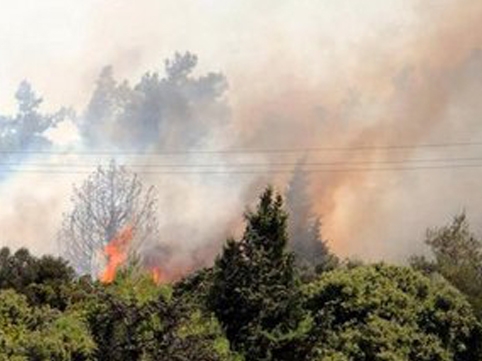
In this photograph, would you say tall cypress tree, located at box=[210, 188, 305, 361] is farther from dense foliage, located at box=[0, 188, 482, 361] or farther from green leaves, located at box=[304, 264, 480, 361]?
green leaves, located at box=[304, 264, 480, 361]

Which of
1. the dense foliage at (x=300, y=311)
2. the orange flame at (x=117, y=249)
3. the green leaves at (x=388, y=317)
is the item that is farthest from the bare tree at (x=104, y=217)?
the green leaves at (x=388, y=317)

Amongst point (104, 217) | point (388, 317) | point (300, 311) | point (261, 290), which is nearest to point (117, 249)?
point (104, 217)

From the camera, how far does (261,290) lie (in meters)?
37.7

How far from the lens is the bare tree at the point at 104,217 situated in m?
100

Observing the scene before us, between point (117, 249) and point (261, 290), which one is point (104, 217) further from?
point (261, 290)

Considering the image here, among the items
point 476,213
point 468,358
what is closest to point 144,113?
point 476,213

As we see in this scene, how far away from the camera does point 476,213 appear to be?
111750 millimetres

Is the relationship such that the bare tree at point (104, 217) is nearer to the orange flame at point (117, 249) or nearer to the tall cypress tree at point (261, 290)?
the orange flame at point (117, 249)

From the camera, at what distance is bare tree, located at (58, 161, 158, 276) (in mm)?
100375

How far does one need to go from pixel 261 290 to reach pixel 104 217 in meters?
65.4

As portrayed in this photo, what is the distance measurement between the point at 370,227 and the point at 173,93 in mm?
37047

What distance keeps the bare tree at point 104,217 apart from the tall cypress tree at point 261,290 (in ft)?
195

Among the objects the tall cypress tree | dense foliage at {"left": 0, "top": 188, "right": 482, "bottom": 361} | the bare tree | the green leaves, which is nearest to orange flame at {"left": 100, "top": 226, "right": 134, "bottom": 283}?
the bare tree

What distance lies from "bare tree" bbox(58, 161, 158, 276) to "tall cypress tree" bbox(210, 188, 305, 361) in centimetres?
5934
